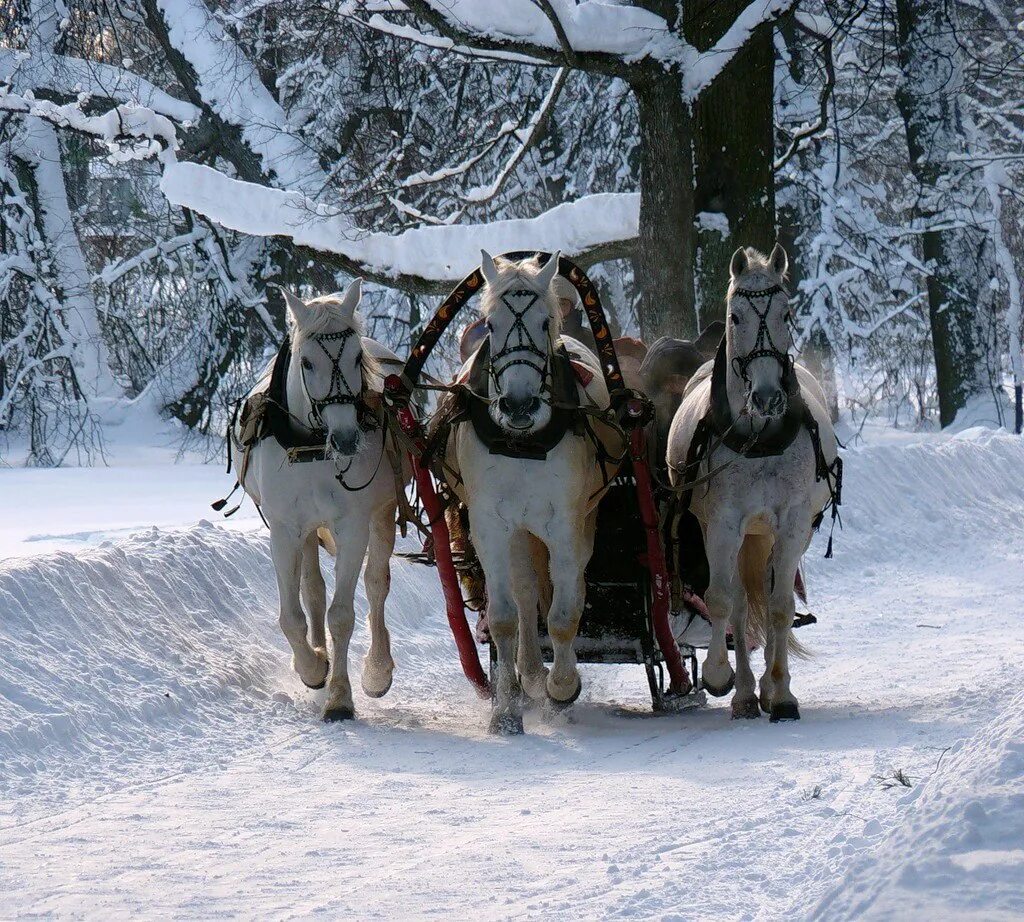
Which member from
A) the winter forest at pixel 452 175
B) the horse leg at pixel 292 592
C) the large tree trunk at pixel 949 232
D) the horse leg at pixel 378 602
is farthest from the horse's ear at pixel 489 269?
the large tree trunk at pixel 949 232

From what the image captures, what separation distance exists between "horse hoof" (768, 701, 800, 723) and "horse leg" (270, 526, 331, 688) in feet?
7.43

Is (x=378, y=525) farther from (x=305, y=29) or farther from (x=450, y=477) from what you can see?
(x=305, y=29)

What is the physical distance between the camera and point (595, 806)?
5.18 metres

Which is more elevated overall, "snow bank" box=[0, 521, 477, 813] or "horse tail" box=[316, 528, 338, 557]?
"horse tail" box=[316, 528, 338, 557]

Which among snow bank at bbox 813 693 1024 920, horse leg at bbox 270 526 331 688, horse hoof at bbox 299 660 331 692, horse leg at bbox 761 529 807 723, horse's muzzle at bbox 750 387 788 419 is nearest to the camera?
snow bank at bbox 813 693 1024 920

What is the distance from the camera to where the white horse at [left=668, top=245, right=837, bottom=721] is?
6723 mm

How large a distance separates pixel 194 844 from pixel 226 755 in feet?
5.11

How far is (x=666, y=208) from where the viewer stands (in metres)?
11.3

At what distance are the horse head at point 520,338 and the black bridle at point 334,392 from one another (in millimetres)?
661

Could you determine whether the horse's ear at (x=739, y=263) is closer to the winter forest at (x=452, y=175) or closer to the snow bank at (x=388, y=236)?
the winter forest at (x=452, y=175)

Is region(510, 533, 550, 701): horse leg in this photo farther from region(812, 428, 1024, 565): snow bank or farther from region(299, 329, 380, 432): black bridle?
region(812, 428, 1024, 565): snow bank

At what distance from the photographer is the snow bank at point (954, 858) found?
10.8ft

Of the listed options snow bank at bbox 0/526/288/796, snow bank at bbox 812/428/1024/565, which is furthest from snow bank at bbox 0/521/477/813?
snow bank at bbox 812/428/1024/565

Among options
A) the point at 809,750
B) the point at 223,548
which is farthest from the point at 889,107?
the point at 809,750
